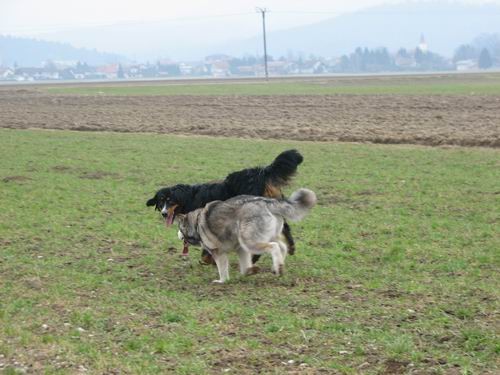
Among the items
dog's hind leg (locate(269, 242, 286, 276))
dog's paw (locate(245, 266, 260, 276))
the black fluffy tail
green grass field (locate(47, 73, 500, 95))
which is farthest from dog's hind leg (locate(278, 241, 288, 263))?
green grass field (locate(47, 73, 500, 95))

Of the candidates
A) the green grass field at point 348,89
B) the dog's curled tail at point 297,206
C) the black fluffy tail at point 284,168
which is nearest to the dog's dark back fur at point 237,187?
the black fluffy tail at point 284,168

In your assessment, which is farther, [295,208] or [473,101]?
[473,101]

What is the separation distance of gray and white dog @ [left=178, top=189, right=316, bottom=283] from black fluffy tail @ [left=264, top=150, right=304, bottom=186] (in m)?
0.89

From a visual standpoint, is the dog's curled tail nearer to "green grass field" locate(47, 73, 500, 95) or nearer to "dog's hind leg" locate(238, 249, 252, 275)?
"dog's hind leg" locate(238, 249, 252, 275)

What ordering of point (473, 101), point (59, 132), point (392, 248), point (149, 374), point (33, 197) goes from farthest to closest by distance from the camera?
point (473, 101) < point (59, 132) < point (33, 197) < point (392, 248) < point (149, 374)

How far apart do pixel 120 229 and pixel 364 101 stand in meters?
31.7

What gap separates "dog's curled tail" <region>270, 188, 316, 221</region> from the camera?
9992mm

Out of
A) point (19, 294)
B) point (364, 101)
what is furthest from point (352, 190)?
point (364, 101)

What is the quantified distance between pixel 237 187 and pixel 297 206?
5.12 ft

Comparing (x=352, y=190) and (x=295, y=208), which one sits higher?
(x=295, y=208)

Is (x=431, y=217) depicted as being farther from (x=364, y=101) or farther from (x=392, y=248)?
(x=364, y=101)

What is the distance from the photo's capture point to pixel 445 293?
351 inches

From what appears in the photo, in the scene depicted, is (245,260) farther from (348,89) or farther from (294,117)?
(348,89)

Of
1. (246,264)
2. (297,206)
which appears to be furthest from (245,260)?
(297,206)
